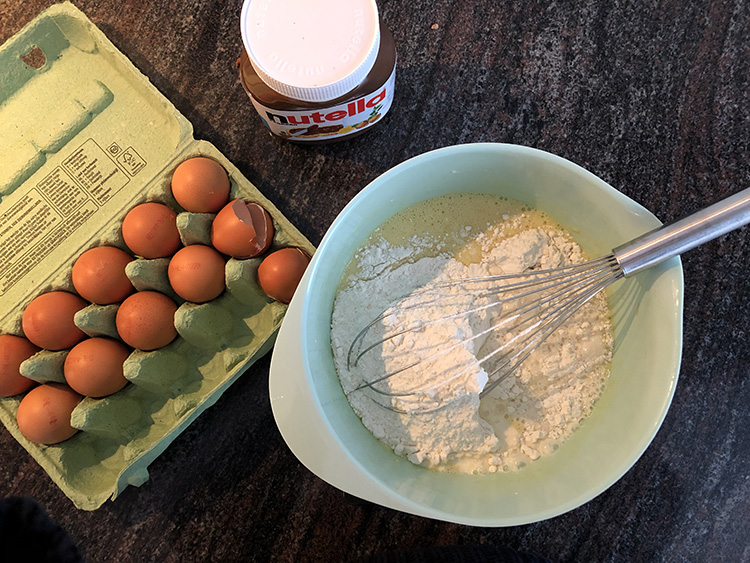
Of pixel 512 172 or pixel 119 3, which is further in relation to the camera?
pixel 119 3

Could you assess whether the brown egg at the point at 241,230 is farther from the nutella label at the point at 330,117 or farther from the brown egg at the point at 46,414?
the brown egg at the point at 46,414

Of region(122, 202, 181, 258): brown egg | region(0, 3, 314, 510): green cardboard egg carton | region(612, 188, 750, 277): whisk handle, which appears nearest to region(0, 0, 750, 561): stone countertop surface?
region(0, 3, 314, 510): green cardboard egg carton

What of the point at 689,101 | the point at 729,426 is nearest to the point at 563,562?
the point at 729,426

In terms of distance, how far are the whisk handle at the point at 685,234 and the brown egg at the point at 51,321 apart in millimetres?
680

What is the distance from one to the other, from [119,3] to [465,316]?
769mm

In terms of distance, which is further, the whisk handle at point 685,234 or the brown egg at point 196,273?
the brown egg at point 196,273

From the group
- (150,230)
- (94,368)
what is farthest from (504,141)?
(94,368)

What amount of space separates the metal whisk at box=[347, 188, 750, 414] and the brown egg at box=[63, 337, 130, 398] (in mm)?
314

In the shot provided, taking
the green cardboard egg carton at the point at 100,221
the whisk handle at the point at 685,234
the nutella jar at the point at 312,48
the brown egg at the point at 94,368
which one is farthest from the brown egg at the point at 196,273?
the whisk handle at the point at 685,234

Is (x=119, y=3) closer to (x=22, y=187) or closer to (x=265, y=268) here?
(x=22, y=187)

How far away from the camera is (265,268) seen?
0.67 meters

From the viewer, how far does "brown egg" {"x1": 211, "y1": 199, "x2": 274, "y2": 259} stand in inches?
25.7

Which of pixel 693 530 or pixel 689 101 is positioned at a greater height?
pixel 689 101

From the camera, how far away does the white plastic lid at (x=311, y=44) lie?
60cm
